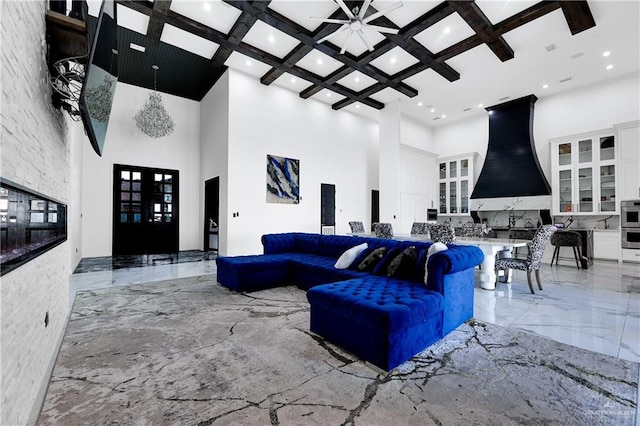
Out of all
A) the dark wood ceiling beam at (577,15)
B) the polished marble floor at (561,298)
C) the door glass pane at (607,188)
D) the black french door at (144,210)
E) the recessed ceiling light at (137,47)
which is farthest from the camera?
the black french door at (144,210)

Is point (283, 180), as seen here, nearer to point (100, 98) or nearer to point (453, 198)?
point (100, 98)

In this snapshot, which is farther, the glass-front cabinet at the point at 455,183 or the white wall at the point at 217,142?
the glass-front cabinet at the point at 455,183

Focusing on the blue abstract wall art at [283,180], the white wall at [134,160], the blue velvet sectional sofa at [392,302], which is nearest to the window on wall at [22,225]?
the blue velvet sectional sofa at [392,302]

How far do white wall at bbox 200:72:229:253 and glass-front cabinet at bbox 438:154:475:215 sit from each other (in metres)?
7.09

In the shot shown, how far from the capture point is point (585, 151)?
671cm

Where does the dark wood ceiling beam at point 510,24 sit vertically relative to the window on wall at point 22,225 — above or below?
above

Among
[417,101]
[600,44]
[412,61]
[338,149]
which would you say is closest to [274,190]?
[338,149]

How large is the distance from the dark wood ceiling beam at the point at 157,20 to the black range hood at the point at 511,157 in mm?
8441

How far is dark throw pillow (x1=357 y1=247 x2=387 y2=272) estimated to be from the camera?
124 inches

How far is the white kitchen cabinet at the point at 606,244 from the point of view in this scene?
20.1ft

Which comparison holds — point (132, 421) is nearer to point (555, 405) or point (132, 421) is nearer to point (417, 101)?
point (555, 405)

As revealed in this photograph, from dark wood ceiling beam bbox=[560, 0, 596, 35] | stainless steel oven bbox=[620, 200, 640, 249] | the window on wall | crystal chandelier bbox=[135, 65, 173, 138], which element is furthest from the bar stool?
crystal chandelier bbox=[135, 65, 173, 138]

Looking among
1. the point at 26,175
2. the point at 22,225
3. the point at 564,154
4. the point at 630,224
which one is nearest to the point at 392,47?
the point at 564,154

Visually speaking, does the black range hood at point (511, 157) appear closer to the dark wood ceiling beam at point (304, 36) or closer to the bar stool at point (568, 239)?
the bar stool at point (568, 239)
